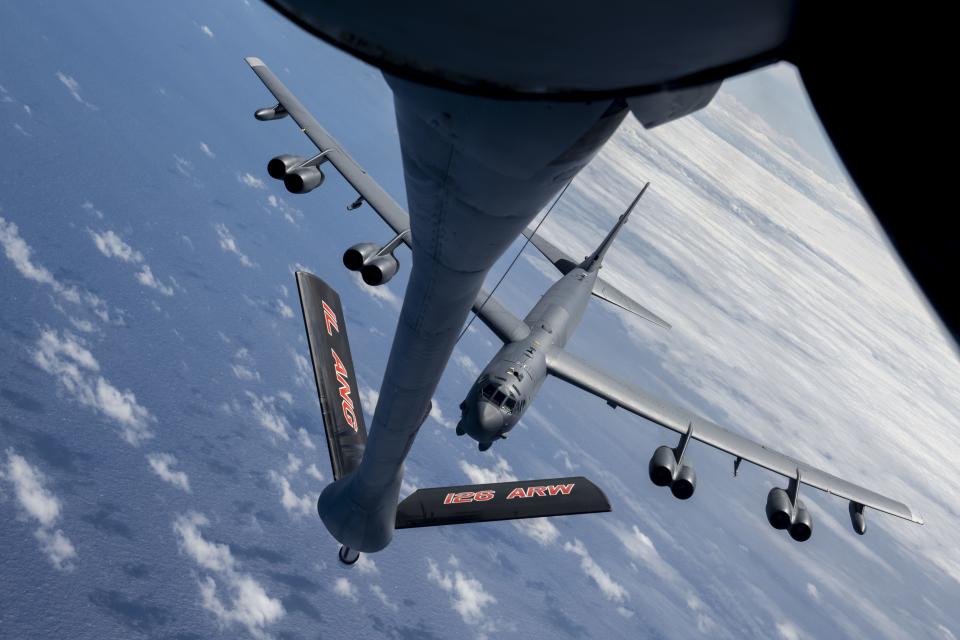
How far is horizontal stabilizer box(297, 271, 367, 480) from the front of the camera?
70.9 feet

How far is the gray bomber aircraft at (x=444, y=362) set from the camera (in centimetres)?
525

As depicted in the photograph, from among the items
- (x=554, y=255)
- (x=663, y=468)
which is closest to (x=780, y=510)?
(x=663, y=468)

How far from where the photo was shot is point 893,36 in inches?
104

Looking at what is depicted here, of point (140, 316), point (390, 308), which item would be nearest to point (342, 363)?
point (140, 316)

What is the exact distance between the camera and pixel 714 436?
27328mm

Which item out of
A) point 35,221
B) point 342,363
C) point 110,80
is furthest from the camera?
point 110,80

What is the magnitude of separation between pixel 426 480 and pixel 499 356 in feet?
369

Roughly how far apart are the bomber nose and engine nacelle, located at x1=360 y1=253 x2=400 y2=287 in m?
9.06

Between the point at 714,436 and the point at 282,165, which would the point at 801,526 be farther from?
the point at 282,165

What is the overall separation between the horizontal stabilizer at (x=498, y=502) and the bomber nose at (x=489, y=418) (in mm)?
4602

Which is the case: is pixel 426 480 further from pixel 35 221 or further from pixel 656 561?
pixel 35 221

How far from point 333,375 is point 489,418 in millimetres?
6728

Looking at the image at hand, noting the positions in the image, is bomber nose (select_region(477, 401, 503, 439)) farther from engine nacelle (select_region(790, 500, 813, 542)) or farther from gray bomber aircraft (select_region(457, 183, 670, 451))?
engine nacelle (select_region(790, 500, 813, 542))

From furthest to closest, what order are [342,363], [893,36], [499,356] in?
[499,356] < [342,363] < [893,36]
